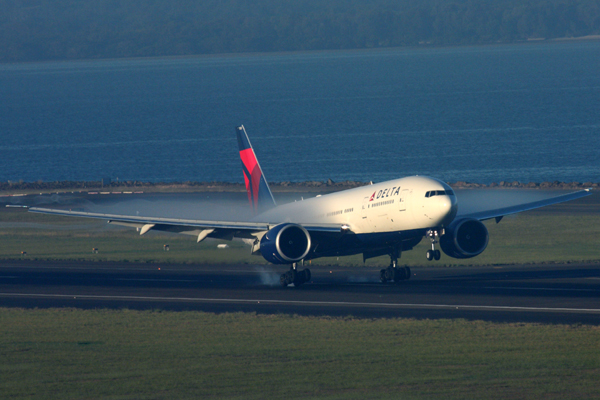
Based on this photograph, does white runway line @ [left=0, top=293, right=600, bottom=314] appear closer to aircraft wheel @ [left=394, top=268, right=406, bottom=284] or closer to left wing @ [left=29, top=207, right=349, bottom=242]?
left wing @ [left=29, top=207, right=349, bottom=242]

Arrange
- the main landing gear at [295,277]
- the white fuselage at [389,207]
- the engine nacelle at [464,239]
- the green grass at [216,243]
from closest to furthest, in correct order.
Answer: the white fuselage at [389,207] → the main landing gear at [295,277] → the engine nacelle at [464,239] → the green grass at [216,243]

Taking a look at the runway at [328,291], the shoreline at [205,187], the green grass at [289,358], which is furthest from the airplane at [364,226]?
the shoreline at [205,187]

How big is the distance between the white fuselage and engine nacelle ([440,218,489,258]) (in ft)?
14.3

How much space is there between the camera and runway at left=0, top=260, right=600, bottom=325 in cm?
3906

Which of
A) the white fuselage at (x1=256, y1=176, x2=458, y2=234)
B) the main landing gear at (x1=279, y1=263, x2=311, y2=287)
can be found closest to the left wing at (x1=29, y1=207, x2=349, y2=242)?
the white fuselage at (x1=256, y1=176, x2=458, y2=234)

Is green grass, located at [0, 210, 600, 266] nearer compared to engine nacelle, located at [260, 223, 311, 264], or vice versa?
engine nacelle, located at [260, 223, 311, 264]

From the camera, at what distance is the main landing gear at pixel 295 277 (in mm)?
48750

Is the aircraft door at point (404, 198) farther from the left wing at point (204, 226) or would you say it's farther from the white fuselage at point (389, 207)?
the left wing at point (204, 226)

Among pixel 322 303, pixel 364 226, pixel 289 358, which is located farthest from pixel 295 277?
pixel 289 358

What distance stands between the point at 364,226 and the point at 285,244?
4.90 metres

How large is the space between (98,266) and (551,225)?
40.2m

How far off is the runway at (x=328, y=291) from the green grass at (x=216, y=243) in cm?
379

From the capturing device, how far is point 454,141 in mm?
195750

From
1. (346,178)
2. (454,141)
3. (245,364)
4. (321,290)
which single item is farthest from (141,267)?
(454,141)
